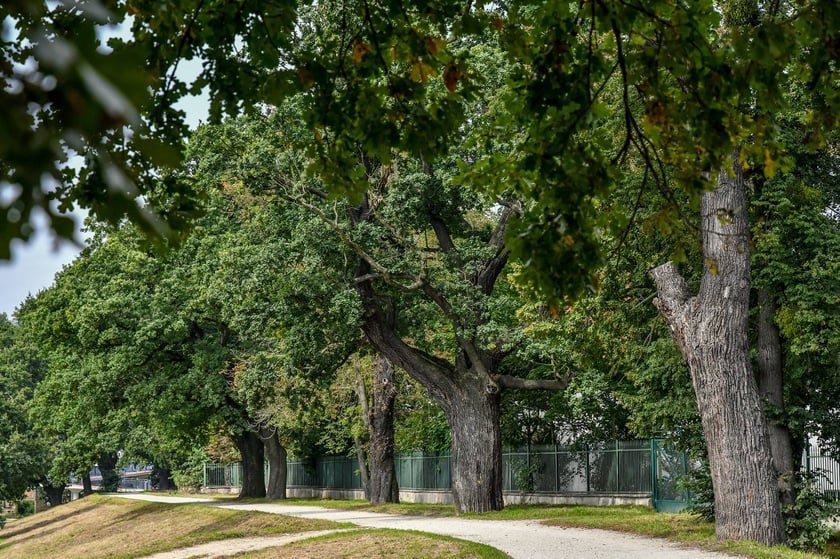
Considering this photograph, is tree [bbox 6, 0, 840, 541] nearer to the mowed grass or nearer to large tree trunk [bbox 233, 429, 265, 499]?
the mowed grass

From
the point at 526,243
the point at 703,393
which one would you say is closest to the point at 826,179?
the point at 703,393

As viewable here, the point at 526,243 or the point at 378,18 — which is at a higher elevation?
the point at 378,18

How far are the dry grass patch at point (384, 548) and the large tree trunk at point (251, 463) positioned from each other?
78.8ft

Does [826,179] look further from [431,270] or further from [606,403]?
[606,403]

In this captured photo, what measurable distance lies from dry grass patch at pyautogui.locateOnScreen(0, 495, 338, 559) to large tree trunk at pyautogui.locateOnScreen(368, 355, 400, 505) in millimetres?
4818

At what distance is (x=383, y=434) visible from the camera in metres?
31.3

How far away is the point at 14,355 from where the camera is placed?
68750 millimetres

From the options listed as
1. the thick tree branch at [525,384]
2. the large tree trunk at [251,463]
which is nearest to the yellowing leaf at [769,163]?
the thick tree branch at [525,384]

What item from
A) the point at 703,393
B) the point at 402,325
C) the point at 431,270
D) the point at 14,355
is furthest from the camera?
the point at 14,355

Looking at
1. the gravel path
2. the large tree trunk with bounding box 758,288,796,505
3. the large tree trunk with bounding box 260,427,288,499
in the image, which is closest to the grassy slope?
the gravel path

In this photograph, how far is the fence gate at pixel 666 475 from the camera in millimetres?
24359

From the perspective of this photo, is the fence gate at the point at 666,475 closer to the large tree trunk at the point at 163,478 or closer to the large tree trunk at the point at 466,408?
the large tree trunk at the point at 466,408

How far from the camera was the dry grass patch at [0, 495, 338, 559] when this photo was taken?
21.4 m

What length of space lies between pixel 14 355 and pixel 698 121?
226 feet
